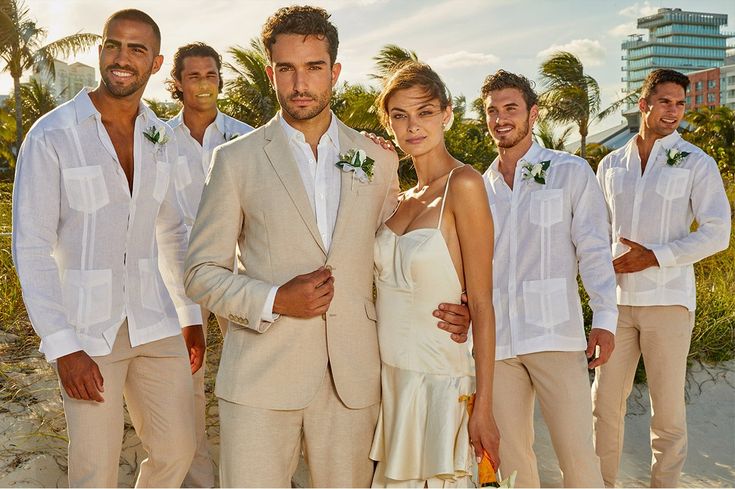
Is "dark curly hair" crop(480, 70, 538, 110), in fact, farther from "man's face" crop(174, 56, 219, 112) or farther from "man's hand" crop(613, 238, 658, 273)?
"man's face" crop(174, 56, 219, 112)

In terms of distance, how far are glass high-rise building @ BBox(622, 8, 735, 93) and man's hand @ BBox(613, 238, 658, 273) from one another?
637 ft

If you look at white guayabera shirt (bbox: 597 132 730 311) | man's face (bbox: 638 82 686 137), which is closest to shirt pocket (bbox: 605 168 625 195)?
white guayabera shirt (bbox: 597 132 730 311)

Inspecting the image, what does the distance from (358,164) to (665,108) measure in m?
3.19

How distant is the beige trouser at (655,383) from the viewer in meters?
5.16

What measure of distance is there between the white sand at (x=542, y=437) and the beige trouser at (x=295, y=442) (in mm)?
2874

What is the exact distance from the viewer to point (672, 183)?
5.32 m

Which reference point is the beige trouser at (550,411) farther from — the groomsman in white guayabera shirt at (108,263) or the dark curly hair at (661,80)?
the dark curly hair at (661,80)

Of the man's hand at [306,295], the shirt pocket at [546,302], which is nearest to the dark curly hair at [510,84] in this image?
the shirt pocket at [546,302]

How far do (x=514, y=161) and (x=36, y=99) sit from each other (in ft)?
133

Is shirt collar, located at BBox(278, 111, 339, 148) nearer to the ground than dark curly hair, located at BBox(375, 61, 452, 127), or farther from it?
nearer to the ground

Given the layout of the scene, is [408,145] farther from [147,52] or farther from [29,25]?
[29,25]

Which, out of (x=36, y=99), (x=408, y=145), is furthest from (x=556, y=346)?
(x=36, y=99)

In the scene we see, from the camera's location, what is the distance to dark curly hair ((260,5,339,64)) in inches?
122

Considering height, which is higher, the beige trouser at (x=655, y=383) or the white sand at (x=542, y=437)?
the beige trouser at (x=655, y=383)
